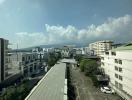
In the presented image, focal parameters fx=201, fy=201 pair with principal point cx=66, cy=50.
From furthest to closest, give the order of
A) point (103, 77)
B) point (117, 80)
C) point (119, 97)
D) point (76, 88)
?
point (103, 77), point (76, 88), point (117, 80), point (119, 97)

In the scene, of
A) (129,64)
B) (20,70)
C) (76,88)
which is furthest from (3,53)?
(129,64)

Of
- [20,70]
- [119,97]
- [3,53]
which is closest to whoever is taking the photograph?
[119,97]

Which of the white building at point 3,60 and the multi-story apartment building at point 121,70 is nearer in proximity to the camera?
the multi-story apartment building at point 121,70

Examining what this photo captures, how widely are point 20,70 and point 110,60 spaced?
32322 mm

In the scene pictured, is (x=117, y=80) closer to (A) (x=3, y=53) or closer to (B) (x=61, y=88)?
(B) (x=61, y=88)

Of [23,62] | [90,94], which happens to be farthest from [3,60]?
[90,94]

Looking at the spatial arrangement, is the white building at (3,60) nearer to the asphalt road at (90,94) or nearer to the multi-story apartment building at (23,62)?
the multi-story apartment building at (23,62)

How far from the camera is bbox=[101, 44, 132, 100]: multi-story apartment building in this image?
28.9 metres

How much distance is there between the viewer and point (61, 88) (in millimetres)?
28828

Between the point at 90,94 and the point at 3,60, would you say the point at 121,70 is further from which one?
the point at 3,60

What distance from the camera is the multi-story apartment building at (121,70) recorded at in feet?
94.9

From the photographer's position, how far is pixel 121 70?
32.5 meters

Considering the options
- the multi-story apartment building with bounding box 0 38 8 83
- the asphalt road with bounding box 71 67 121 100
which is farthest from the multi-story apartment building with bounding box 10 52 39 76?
the asphalt road with bounding box 71 67 121 100

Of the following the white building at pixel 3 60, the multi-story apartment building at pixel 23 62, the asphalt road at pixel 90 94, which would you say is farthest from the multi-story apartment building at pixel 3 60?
the asphalt road at pixel 90 94
